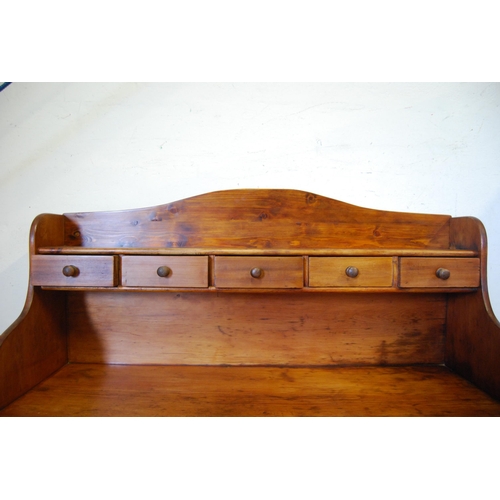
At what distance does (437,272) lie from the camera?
122 cm

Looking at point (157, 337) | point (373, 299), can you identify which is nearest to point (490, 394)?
point (373, 299)

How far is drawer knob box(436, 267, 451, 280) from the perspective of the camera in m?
1.21

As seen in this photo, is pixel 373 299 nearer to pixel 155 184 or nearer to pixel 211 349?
pixel 211 349

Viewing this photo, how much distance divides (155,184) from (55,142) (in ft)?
1.87

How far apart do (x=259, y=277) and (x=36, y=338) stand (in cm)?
97

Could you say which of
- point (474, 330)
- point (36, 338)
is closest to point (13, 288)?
point (36, 338)

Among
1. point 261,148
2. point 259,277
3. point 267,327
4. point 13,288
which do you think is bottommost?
point 267,327

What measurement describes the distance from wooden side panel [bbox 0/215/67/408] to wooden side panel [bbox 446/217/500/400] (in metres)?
1.82

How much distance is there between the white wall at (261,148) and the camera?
1.59 m

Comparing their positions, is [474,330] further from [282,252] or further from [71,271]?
[71,271]

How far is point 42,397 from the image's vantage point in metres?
1.17

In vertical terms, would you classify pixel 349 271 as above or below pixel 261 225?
below

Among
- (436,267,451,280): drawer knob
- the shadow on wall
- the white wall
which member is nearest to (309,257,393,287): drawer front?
(436,267,451,280): drawer knob

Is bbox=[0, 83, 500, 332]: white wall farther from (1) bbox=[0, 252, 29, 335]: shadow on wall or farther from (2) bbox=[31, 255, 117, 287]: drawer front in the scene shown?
(2) bbox=[31, 255, 117, 287]: drawer front
